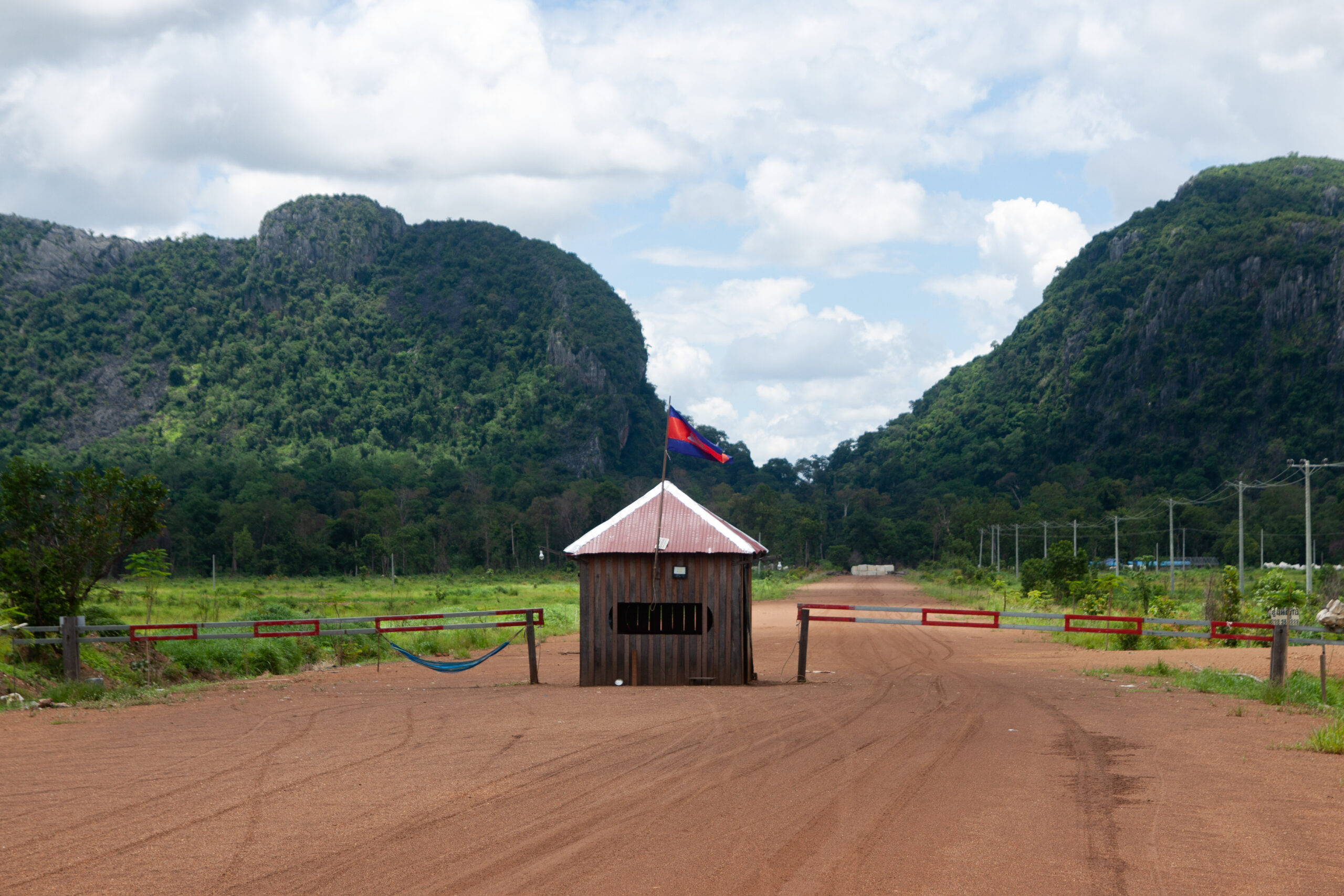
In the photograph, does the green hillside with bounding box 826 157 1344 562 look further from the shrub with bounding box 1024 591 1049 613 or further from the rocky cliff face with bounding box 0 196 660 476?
the shrub with bounding box 1024 591 1049 613

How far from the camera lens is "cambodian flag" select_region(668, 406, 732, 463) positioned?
54.4 ft

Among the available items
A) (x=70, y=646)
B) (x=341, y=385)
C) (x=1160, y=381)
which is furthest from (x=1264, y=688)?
(x=341, y=385)

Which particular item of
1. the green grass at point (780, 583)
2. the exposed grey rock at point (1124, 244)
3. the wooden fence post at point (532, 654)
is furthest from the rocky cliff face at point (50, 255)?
the wooden fence post at point (532, 654)

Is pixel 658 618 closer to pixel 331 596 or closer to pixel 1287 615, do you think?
pixel 1287 615

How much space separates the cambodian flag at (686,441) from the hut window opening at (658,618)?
7.52ft

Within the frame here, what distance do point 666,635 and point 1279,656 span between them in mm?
8075

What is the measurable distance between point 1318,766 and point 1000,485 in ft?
416

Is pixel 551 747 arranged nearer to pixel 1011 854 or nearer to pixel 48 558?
pixel 1011 854

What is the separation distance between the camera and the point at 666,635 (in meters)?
15.8

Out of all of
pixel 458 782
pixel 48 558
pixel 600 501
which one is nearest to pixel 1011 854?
pixel 458 782

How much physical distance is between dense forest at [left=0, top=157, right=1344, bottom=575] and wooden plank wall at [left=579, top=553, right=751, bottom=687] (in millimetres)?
68141

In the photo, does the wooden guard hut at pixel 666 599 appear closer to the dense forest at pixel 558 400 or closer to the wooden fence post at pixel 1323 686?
the wooden fence post at pixel 1323 686

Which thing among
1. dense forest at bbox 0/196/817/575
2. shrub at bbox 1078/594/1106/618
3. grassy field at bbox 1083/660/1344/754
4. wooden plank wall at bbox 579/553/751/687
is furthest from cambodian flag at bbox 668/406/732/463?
dense forest at bbox 0/196/817/575

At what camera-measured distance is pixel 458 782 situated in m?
8.68
